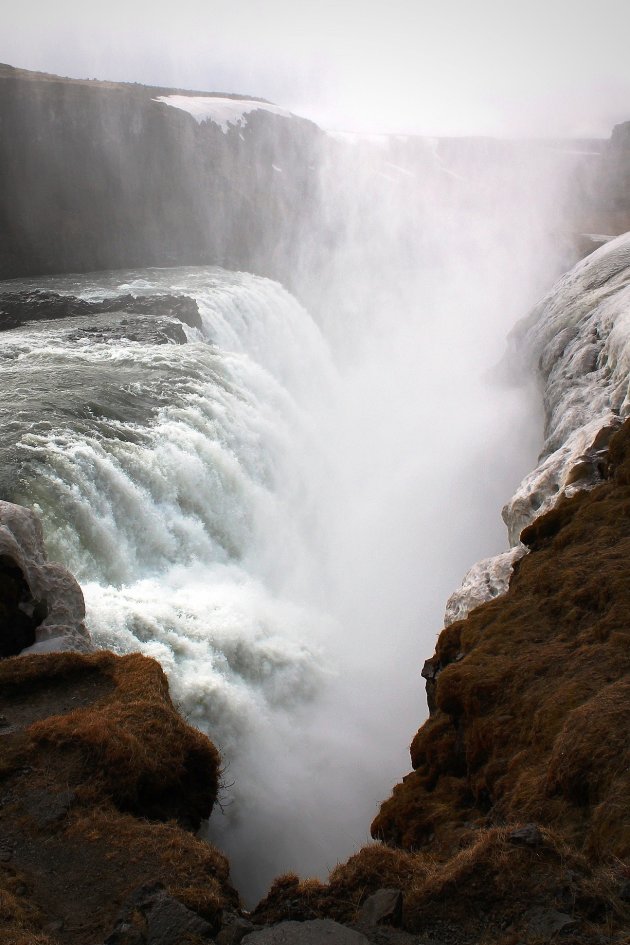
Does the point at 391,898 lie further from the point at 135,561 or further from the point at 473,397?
the point at 473,397

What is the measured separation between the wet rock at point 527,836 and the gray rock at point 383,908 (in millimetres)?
899

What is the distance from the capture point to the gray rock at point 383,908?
4477 millimetres

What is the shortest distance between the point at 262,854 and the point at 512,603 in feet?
16.2

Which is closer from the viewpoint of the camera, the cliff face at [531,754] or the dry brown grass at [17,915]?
the cliff face at [531,754]

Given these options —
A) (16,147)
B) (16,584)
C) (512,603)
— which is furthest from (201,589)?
(16,147)

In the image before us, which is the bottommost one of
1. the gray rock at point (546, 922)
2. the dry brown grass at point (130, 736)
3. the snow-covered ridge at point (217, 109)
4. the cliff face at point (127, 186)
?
the gray rock at point (546, 922)

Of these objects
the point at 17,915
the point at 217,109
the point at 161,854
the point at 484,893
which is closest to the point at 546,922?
the point at 484,893

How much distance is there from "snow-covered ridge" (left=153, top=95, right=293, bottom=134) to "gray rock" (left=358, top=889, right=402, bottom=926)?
5038cm

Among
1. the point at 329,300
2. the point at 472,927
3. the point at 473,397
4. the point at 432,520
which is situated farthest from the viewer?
the point at 329,300

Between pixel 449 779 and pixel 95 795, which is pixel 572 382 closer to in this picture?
pixel 449 779

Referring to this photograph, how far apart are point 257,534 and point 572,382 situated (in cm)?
831

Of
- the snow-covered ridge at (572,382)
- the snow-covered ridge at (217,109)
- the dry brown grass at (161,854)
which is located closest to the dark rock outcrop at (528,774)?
the dry brown grass at (161,854)

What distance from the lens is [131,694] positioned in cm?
764

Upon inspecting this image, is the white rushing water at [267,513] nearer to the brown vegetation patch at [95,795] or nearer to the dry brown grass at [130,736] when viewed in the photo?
the dry brown grass at [130,736]
